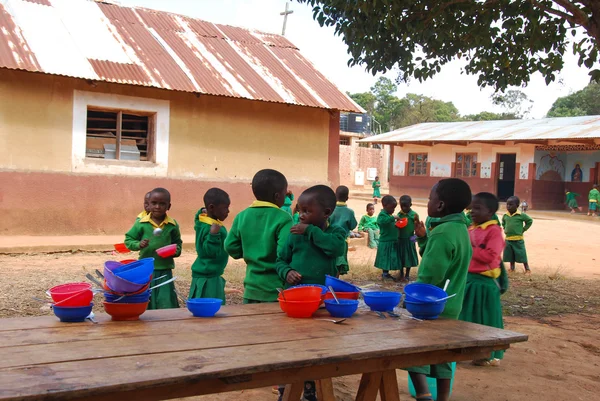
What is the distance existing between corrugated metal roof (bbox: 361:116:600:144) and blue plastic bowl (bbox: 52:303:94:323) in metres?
21.1

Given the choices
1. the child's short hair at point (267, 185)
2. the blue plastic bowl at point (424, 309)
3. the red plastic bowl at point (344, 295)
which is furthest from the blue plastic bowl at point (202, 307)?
the child's short hair at point (267, 185)

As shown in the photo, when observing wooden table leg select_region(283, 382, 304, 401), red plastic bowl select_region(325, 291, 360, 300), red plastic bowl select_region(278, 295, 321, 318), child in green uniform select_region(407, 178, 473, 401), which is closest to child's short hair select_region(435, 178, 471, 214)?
child in green uniform select_region(407, 178, 473, 401)

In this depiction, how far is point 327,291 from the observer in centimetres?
318

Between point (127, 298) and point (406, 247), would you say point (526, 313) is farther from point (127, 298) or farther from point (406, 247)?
point (127, 298)

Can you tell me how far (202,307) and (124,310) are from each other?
357 millimetres

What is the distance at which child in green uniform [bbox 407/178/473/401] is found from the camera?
345 cm

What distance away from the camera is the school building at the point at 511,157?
23.9 meters

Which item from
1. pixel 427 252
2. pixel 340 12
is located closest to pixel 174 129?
pixel 340 12

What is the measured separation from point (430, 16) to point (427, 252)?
3806 mm

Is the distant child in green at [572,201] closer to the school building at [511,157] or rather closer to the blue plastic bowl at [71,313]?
the school building at [511,157]

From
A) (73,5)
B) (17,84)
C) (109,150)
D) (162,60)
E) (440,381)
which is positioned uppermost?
(73,5)

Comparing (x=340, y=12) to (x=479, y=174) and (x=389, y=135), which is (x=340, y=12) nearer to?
(x=479, y=174)

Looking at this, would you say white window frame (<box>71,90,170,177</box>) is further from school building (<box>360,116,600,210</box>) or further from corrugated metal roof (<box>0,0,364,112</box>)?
school building (<box>360,116,600,210</box>)

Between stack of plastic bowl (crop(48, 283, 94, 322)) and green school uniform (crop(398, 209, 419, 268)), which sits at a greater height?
stack of plastic bowl (crop(48, 283, 94, 322))
